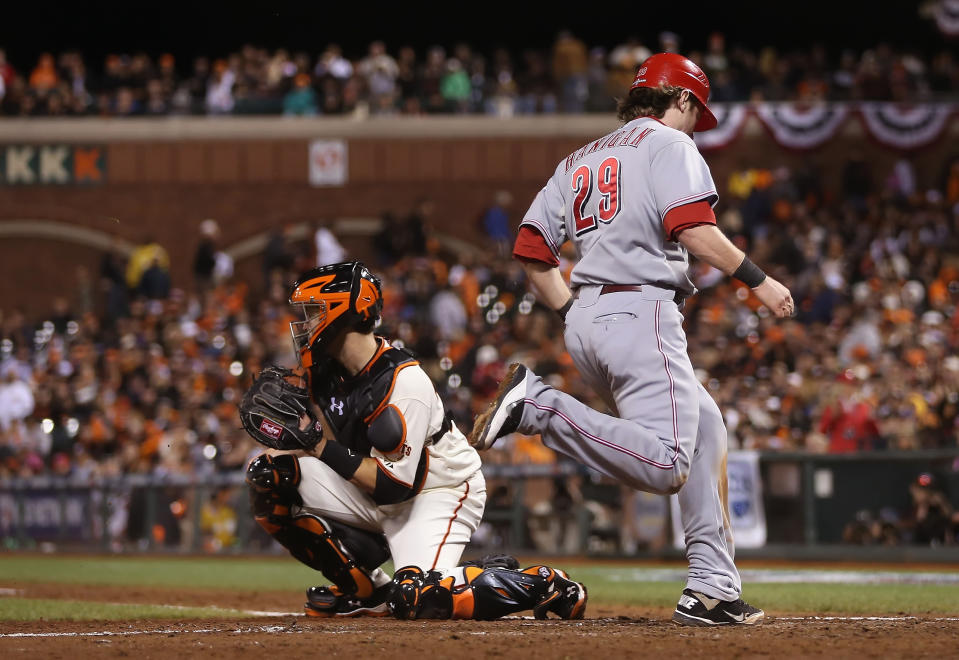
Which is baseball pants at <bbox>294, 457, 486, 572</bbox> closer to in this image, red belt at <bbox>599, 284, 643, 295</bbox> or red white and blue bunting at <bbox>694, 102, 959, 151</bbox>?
red belt at <bbox>599, 284, 643, 295</bbox>

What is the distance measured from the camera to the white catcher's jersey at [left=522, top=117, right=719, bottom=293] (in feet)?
16.8

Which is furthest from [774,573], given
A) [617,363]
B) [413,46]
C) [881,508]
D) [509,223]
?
[413,46]

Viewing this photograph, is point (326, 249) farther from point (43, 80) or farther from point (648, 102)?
point (648, 102)

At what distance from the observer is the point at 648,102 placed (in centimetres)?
552

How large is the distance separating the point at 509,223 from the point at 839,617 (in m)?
19.3

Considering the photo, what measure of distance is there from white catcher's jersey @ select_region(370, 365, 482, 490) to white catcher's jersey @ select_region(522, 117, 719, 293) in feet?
2.67


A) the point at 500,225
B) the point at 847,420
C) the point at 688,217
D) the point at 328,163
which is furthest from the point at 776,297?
the point at 328,163

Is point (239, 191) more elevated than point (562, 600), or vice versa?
point (239, 191)

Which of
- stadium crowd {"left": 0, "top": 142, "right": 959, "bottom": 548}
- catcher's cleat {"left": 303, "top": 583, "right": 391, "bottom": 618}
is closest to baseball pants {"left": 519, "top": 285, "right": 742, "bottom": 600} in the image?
catcher's cleat {"left": 303, "top": 583, "right": 391, "bottom": 618}

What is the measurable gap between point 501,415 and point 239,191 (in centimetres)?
2184

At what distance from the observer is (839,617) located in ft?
19.9

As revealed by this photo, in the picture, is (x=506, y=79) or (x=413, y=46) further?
(x=413, y=46)

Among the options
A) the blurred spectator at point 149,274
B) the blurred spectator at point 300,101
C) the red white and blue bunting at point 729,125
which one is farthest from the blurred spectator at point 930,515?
the blurred spectator at point 300,101

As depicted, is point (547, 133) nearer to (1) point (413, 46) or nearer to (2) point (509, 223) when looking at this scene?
(2) point (509, 223)
